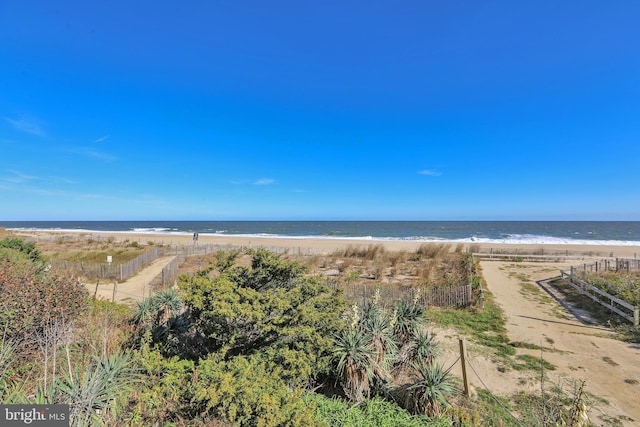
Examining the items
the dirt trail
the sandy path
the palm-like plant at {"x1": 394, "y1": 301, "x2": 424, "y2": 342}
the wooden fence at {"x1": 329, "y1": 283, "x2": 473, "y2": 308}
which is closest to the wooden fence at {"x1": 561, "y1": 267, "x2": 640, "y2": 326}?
the sandy path

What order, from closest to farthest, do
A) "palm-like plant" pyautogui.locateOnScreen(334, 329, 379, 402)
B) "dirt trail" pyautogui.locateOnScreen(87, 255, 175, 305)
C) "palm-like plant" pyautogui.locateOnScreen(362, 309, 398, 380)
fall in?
1. "palm-like plant" pyautogui.locateOnScreen(334, 329, 379, 402)
2. "palm-like plant" pyautogui.locateOnScreen(362, 309, 398, 380)
3. "dirt trail" pyautogui.locateOnScreen(87, 255, 175, 305)

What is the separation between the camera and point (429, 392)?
5035 mm

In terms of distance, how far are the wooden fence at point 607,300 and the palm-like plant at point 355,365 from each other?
10803 mm

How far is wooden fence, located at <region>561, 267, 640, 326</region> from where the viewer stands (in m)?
10.0

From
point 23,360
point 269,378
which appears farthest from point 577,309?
point 23,360

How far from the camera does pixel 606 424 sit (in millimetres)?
5207

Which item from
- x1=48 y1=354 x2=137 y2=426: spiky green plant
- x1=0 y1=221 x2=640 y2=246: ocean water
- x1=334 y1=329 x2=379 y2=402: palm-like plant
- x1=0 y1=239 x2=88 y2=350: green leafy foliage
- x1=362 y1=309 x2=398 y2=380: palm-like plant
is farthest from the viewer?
x1=0 y1=221 x2=640 y2=246: ocean water

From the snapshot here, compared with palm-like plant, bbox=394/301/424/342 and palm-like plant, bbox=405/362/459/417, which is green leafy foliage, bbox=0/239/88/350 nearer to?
palm-like plant, bbox=405/362/459/417

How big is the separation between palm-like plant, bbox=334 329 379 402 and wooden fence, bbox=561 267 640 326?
1080 cm

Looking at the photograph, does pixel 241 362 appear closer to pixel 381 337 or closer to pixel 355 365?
pixel 355 365

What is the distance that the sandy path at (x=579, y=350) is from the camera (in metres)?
6.00

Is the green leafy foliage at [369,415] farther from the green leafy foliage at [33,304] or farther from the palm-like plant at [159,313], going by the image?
the green leafy foliage at [33,304]

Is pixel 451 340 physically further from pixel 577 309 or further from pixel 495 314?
pixel 577 309

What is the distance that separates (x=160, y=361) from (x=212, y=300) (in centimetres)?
147
